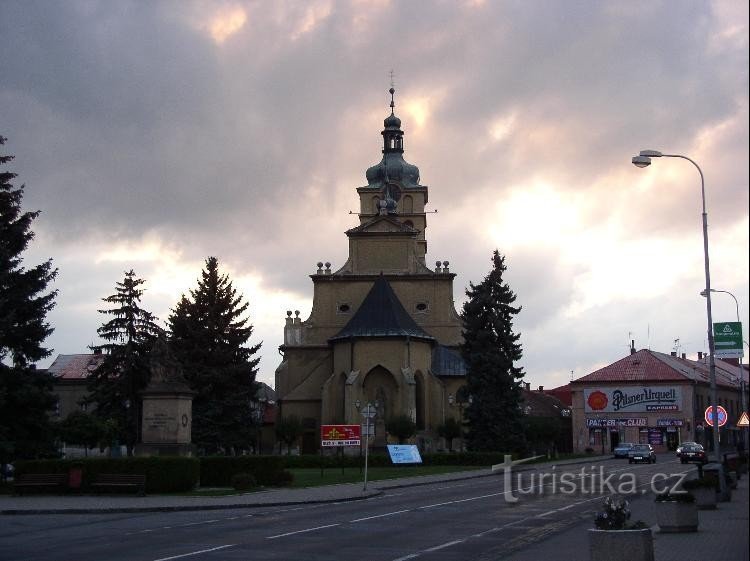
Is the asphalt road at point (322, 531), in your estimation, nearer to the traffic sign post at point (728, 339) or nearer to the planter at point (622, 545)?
the planter at point (622, 545)

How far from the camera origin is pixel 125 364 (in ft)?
165

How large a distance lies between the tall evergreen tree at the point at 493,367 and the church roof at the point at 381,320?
4.83 meters

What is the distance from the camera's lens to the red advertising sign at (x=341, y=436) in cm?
4178

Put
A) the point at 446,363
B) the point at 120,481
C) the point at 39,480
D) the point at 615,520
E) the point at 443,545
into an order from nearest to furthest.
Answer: the point at 615,520 → the point at 443,545 → the point at 120,481 → the point at 39,480 → the point at 446,363

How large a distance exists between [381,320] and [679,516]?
49815 mm

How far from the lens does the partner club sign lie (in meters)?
81.6

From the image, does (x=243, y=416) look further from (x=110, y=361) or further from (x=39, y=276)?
(x=39, y=276)

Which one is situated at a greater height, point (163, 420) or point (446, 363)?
point (446, 363)

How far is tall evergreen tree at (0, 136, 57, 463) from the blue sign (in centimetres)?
2074

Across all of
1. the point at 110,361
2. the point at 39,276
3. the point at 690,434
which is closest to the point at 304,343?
the point at 110,361

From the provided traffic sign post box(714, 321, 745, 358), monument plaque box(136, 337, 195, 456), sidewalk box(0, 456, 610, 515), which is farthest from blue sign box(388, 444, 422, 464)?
traffic sign post box(714, 321, 745, 358)

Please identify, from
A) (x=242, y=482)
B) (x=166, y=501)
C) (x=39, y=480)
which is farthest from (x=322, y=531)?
(x=39, y=480)

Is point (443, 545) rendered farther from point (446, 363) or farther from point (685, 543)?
point (446, 363)

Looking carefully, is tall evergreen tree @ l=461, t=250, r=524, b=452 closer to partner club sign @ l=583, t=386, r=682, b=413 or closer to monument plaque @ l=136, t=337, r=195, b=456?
partner club sign @ l=583, t=386, r=682, b=413
